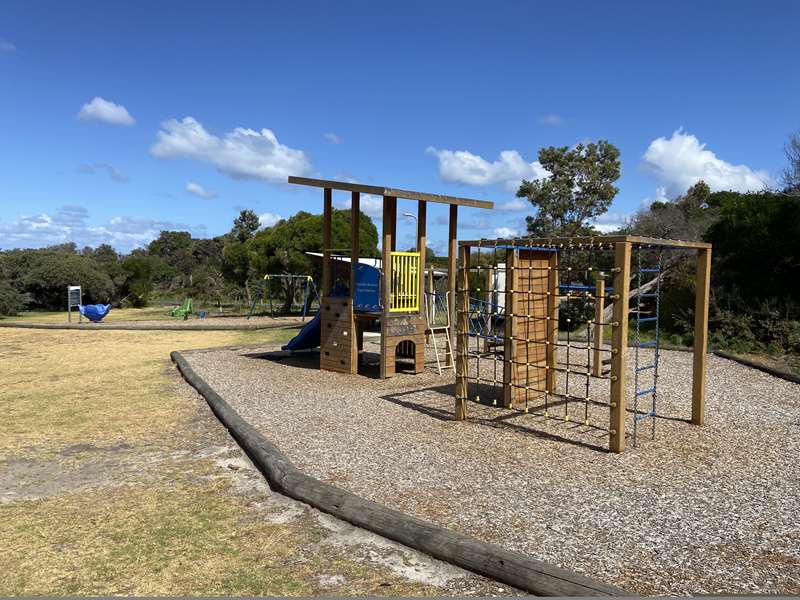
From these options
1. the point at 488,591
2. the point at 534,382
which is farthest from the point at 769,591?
the point at 534,382

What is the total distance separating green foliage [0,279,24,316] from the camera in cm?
2697

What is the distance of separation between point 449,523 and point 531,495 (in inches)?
36.0

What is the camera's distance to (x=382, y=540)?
13.7ft

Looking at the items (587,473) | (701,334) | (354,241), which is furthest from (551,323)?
(354,241)

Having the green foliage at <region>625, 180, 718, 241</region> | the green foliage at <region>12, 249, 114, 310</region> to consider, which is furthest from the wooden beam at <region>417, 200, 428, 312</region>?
the green foliage at <region>12, 249, 114, 310</region>

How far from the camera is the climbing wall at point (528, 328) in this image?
26.1ft

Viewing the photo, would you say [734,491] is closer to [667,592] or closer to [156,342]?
[667,592]

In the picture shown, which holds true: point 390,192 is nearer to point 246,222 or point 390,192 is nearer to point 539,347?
point 539,347

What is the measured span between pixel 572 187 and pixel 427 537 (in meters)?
21.2

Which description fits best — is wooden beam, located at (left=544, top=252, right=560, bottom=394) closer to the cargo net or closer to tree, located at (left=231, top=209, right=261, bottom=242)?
the cargo net

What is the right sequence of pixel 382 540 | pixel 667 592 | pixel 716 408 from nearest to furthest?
pixel 667 592
pixel 382 540
pixel 716 408

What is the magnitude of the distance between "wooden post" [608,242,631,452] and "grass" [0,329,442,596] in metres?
3.30

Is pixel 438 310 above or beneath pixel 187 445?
above

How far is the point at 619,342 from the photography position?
6.03m
